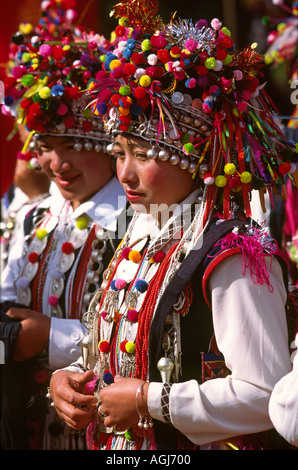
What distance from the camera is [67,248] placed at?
304 cm

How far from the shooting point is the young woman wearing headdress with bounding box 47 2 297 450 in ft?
6.37

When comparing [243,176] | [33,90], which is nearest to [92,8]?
[33,90]

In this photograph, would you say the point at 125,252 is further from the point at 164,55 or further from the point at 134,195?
the point at 164,55

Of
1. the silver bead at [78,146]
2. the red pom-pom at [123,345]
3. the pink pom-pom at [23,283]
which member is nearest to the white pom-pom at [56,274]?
the pink pom-pom at [23,283]

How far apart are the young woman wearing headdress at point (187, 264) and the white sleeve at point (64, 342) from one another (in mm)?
459

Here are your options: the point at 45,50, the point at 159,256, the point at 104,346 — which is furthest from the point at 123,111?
the point at 45,50

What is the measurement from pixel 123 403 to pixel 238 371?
0.36m

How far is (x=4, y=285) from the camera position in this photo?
128 inches

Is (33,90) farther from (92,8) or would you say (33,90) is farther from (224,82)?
(92,8)

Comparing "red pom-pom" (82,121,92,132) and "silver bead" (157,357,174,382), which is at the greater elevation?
"red pom-pom" (82,121,92,132)

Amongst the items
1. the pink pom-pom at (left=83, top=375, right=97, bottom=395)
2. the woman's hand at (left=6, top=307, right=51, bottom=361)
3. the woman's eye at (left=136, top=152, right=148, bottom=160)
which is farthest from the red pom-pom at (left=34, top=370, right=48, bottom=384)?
the woman's eye at (left=136, top=152, right=148, bottom=160)

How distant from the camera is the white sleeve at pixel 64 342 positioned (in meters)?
2.86

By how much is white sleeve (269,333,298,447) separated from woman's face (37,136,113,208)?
1.52 m

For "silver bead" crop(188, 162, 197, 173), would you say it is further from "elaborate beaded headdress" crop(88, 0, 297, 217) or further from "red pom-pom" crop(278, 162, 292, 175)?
"red pom-pom" crop(278, 162, 292, 175)
